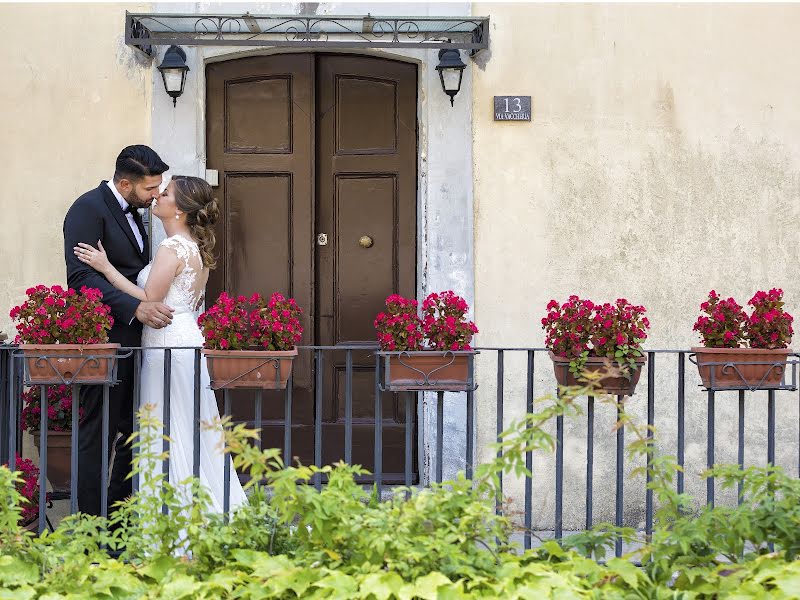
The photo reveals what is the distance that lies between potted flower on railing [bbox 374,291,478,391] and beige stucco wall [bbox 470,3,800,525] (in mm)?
1849

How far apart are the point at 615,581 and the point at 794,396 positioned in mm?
3999

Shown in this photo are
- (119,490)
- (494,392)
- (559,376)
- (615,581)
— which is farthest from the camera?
(494,392)

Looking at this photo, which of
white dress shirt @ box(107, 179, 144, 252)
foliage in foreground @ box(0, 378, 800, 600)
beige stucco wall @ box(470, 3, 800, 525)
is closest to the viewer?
foliage in foreground @ box(0, 378, 800, 600)

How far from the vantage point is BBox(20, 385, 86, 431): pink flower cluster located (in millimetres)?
5602

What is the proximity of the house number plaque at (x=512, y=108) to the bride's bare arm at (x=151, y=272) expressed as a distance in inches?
89.9

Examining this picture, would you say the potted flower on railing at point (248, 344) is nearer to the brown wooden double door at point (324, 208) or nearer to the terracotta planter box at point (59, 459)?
the terracotta planter box at point (59, 459)

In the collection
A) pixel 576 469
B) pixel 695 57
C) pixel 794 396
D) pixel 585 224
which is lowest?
pixel 576 469

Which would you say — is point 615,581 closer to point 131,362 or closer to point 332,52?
point 131,362

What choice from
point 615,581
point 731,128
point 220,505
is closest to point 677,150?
point 731,128

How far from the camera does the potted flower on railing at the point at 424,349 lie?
4520 millimetres

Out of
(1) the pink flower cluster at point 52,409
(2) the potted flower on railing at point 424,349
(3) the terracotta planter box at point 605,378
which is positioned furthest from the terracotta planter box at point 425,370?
(1) the pink flower cluster at point 52,409

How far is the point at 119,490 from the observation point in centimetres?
518

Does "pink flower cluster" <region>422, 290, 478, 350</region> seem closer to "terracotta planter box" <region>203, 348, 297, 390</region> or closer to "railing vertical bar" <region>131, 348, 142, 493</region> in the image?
"terracotta planter box" <region>203, 348, 297, 390</region>

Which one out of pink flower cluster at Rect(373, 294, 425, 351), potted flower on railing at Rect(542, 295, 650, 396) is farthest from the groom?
potted flower on railing at Rect(542, 295, 650, 396)
